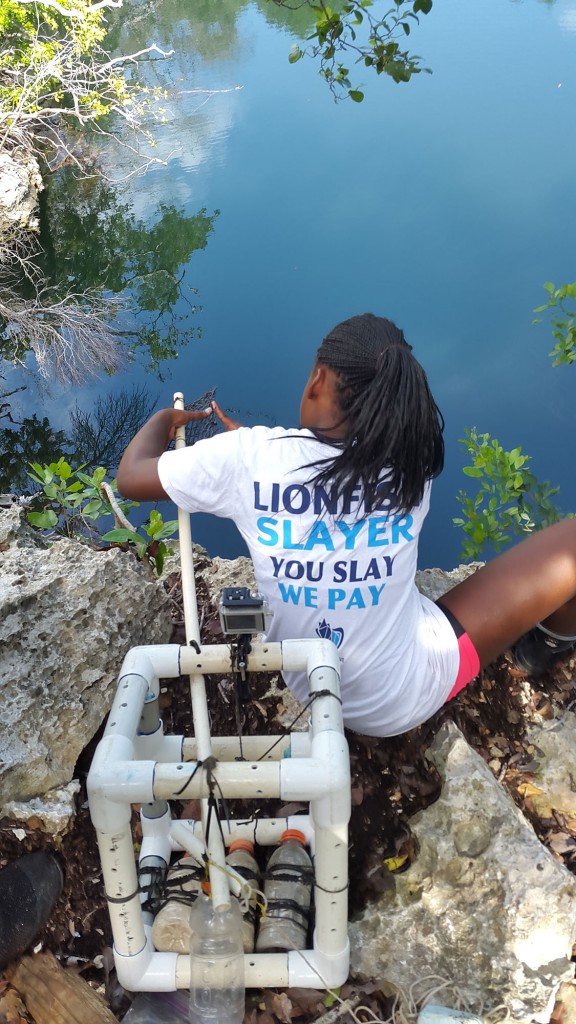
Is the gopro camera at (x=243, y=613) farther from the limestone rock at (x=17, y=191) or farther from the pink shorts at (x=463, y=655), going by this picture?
the limestone rock at (x=17, y=191)

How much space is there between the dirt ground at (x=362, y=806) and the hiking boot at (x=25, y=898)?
0.10ft

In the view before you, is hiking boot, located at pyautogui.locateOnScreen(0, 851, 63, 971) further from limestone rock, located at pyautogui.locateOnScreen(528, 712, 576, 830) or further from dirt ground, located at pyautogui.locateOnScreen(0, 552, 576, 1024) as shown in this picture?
limestone rock, located at pyautogui.locateOnScreen(528, 712, 576, 830)

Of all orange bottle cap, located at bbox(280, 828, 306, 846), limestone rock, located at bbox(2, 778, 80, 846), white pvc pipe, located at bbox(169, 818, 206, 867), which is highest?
white pvc pipe, located at bbox(169, 818, 206, 867)

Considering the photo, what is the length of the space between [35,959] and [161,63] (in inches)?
549

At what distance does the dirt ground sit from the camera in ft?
5.86

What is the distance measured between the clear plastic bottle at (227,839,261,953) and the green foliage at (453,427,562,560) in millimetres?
1720

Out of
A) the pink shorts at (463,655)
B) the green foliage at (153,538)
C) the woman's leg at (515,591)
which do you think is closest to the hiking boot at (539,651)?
the woman's leg at (515,591)

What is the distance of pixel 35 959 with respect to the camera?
1854 mm

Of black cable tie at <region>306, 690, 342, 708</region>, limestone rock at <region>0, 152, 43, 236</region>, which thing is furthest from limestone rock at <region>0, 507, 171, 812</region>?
limestone rock at <region>0, 152, 43, 236</region>

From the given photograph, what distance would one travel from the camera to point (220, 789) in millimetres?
1405

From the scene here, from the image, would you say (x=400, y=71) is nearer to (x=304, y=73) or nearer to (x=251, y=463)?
(x=251, y=463)

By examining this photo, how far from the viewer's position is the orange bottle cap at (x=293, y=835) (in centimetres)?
185

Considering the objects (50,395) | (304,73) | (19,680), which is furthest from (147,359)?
(304,73)

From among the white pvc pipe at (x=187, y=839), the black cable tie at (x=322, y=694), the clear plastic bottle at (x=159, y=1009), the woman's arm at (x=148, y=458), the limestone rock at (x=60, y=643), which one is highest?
the woman's arm at (x=148, y=458)
